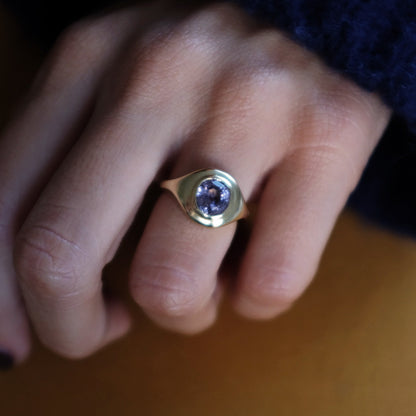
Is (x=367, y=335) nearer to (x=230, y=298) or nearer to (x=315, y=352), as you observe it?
(x=315, y=352)

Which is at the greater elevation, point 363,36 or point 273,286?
point 363,36

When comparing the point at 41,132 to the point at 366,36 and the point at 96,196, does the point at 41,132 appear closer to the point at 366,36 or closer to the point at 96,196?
the point at 96,196

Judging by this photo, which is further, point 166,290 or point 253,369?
point 253,369

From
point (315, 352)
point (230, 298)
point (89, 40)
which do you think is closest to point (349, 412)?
point (315, 352)

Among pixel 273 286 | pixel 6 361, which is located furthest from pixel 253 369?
pixel 6 361

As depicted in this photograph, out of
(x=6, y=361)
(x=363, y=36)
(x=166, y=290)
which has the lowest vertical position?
(x=6, y=361)

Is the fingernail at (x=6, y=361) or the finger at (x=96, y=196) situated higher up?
the finger at (x=96, y=196)

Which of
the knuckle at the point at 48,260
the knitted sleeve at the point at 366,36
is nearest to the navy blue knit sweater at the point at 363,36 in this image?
the knitted sleeve at the point at 366,36

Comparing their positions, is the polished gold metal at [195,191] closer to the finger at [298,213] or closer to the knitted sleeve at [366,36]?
the finger at [298,213]

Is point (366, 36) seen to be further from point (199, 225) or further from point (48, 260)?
point (48, 260)
